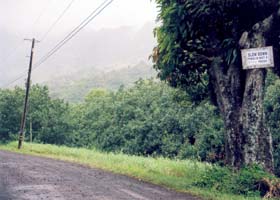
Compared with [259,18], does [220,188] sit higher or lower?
lower

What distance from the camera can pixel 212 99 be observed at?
596 inches

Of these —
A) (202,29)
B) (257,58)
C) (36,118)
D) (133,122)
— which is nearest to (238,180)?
(257,58)

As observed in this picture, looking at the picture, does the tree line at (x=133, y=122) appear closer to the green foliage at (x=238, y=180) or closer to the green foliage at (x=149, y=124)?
the green foliage at (x=149, y=124)

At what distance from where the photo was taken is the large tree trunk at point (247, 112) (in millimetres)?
11359

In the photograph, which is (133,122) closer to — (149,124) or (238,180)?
(149,124)

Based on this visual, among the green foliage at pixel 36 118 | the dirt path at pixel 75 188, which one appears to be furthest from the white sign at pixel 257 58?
the green foliage at pixel 36 118

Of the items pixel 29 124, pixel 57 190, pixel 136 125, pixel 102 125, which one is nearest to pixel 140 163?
pixel 57 190

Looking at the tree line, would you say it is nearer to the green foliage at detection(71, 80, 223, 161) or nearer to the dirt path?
the green foliage at detection(71, 80, 223, 161)

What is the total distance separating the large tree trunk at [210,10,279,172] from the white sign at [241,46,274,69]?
0.30 meters

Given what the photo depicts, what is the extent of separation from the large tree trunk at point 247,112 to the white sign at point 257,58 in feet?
0.99

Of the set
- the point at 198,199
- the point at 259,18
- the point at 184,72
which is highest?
the point at 259,18

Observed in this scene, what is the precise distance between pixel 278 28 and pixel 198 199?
5.59 m

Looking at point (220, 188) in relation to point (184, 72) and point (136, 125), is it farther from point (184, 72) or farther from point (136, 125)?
point (136, 125)

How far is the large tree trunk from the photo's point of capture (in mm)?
11359
